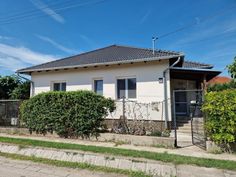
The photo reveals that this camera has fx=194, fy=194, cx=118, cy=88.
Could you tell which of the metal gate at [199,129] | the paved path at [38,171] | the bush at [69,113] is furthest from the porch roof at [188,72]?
the paved path at [38,171]

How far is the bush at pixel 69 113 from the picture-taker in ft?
26.0

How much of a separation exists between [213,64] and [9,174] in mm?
13732

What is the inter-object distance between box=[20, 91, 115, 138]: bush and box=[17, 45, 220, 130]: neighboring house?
65.0 inches

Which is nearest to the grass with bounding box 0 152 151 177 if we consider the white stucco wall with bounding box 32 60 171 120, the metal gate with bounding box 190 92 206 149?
the metal gate with bounding box 190 92 206 149

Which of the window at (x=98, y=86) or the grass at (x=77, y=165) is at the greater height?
the window at (x=98, y=86)

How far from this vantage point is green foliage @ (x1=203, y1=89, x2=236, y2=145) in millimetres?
5703

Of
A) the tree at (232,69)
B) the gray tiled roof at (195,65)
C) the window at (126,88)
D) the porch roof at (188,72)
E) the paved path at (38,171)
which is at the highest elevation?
the gray tiled roof at (195,65)

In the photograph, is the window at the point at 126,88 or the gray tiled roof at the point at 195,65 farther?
the gray tiled roof at the point at 195,65

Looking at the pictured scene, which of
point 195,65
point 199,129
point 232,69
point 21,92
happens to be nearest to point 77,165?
point 199,129

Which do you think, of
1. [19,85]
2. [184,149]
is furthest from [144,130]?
[19,85]

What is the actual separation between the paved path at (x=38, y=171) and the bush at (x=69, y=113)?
3.01 meters

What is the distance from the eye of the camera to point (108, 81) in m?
11.6

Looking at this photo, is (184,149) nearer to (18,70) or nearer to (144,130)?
(144,130)

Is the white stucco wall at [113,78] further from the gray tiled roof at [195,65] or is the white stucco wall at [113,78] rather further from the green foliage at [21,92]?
the gray tiled roof at [195,65]
